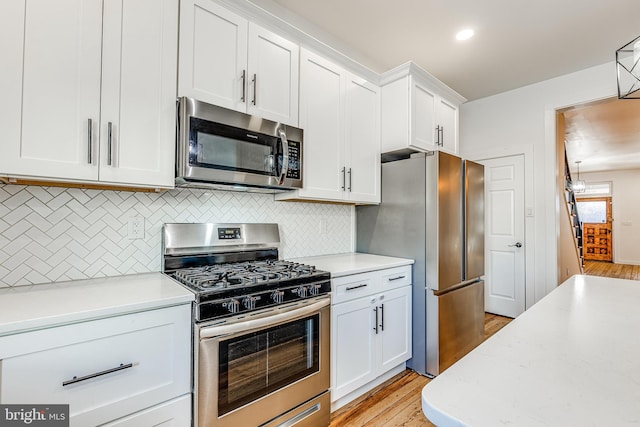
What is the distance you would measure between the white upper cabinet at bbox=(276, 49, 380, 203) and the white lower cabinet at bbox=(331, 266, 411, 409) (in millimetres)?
683

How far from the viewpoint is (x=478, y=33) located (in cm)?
270

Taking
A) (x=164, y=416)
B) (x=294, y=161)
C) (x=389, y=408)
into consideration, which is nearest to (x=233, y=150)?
(x=294, y=161)

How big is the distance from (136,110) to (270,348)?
1.34m

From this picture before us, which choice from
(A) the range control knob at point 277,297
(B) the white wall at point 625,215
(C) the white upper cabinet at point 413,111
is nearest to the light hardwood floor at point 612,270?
(B) the white wall at point 625,215

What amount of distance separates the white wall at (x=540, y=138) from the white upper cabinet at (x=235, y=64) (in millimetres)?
3081

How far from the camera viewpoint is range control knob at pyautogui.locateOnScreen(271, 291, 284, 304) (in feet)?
5.16

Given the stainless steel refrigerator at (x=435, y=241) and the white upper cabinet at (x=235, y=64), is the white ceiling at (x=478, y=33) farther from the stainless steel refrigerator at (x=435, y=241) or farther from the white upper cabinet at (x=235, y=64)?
the stainless steel refrigerator at (x=435, y=241)

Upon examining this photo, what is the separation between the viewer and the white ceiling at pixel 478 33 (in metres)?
2.37

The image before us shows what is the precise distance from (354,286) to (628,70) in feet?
5.85

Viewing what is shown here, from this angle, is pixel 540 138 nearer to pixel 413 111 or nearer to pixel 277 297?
pixel 413 111

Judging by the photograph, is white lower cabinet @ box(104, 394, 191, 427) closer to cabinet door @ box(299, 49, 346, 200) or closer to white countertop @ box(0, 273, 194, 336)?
white countertop @ box(0, 273, 194, 336)

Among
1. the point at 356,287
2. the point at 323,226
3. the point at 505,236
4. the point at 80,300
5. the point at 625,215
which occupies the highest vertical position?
the point at 625,215

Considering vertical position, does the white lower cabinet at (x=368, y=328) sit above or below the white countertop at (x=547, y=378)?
below

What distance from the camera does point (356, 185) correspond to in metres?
2.58
